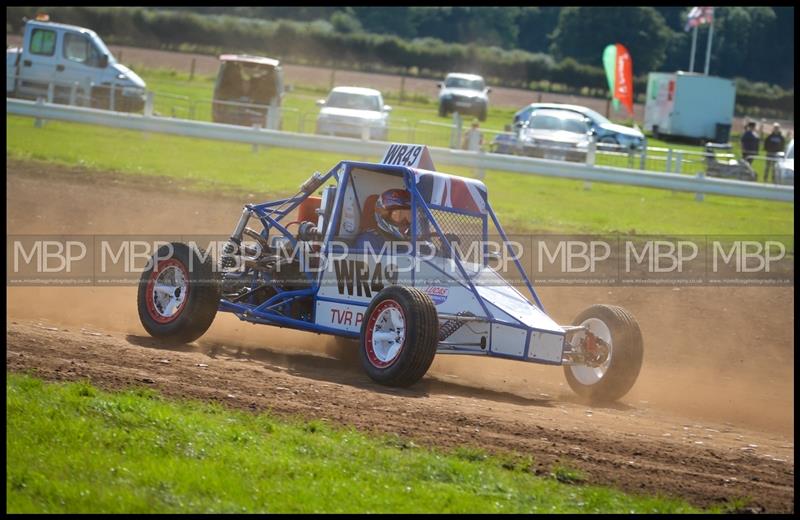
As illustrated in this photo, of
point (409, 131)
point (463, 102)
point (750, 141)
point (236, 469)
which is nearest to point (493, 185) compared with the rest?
point (409, 131)

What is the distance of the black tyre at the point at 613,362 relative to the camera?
9.08 m

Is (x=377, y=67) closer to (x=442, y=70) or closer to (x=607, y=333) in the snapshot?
(x=442, y=70)

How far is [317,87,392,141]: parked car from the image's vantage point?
87.7 ft

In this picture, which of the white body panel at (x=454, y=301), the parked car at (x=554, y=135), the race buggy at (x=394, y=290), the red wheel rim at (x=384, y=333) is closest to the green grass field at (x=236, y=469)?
the red wheel rim at (x=384, y=333)

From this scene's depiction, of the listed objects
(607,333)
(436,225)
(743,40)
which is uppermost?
(743,40)

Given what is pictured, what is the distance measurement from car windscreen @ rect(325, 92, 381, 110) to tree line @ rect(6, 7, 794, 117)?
25822mm

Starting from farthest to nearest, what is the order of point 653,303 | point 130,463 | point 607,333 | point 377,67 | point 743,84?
point 743,84 → point 377,67 → point 653,303 → point 607,333 → point 130,463

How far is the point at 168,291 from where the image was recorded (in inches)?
399

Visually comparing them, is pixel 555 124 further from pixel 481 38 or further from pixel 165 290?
pixel 481 38

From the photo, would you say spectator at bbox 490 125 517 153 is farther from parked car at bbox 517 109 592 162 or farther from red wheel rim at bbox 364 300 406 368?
red wheel rim at bbox 364 300 406 368

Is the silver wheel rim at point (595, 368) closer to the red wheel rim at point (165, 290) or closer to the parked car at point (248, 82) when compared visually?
the red wheel rim at point (165, 290)

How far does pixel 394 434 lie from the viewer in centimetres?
695

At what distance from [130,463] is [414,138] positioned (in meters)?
20.5

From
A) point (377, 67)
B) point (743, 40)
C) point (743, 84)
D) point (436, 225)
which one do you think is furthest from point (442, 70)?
point (436, 225)
